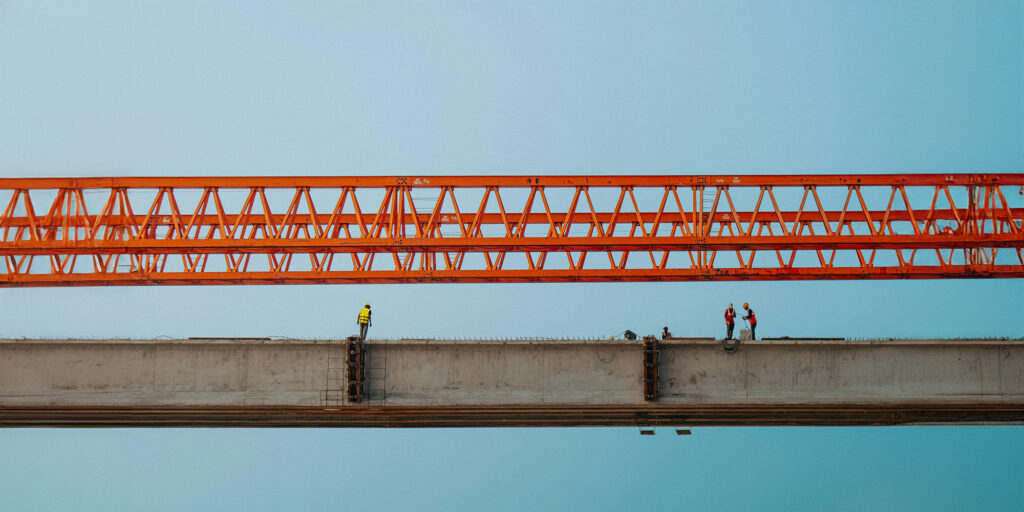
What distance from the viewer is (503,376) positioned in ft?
66.4

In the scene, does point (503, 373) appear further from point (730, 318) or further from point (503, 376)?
point (730, 318)

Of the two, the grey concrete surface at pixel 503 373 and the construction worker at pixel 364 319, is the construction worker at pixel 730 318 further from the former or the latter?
the construction worker at pixel 364 319

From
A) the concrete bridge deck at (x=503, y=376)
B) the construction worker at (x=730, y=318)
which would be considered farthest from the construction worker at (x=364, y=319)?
the construction worker at (x=730, y=318)

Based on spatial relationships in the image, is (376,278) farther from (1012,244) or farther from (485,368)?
(1012,244)

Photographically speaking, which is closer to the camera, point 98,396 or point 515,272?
point 98,396

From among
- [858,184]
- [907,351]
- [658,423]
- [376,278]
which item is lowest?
[658,423]

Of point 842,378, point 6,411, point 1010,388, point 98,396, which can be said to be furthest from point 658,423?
point 6,411

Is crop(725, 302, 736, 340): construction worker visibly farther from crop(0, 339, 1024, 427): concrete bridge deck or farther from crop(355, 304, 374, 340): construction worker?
crop(355, 304, 374, 340): construction worker

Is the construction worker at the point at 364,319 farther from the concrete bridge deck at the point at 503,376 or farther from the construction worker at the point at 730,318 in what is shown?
the construction worker at the point at 730,318

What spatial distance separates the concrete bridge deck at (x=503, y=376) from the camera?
66.2 feet

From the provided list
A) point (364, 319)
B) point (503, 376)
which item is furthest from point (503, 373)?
point (364, 319)

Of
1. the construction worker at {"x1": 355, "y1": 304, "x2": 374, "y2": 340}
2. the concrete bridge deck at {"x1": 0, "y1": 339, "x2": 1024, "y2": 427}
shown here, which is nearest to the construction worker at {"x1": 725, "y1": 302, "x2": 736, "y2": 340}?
the concrete bridge deck at {"x1": 0, "y1": 339, "x2": 1024, "y2": 427}

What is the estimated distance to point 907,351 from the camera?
2039 cm

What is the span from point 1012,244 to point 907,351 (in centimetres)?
929
